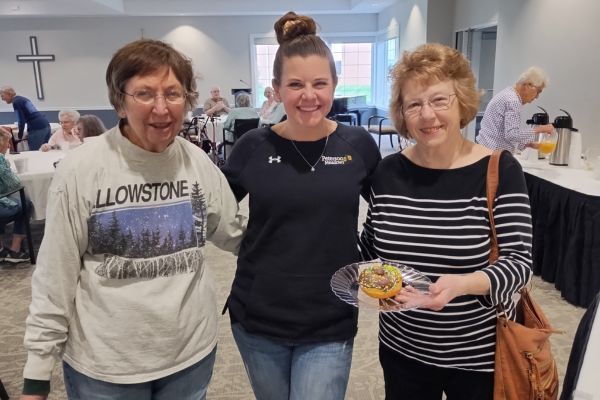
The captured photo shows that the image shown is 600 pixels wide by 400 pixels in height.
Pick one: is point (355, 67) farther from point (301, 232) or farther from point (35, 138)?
point (301, 232)

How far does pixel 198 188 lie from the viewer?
113 centimetres

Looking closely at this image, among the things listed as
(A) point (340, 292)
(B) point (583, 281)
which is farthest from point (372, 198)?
(B) point (583, 281)

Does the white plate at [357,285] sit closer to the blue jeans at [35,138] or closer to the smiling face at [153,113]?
the smiling face at [153,113]

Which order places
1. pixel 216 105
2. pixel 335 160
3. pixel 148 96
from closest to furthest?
pixel 148 96 < pixel 335 160 < pixel 216 105

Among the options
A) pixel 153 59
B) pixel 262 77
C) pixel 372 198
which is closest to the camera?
pixel 153 59

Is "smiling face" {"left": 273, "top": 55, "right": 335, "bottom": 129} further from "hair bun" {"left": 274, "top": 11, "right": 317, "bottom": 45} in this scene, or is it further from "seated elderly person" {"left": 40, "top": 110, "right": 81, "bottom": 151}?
"seated elderly person" {"left": 40, "top": 110, "right": 81, "bottom": 151}

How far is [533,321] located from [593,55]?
3737 millimetres

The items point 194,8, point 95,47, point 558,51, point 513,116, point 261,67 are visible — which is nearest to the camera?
point 513,116

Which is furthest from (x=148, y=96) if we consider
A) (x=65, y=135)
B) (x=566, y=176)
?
(x=65, y=135)

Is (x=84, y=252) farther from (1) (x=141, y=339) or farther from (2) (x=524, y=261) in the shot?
(2) (x=524, y=261)

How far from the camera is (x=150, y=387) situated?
1.08 m

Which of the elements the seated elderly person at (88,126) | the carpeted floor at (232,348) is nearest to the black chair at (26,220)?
the carpeted floor at (232,348)

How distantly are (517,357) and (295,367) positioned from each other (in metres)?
0.53

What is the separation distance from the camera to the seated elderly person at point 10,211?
11.8ft
